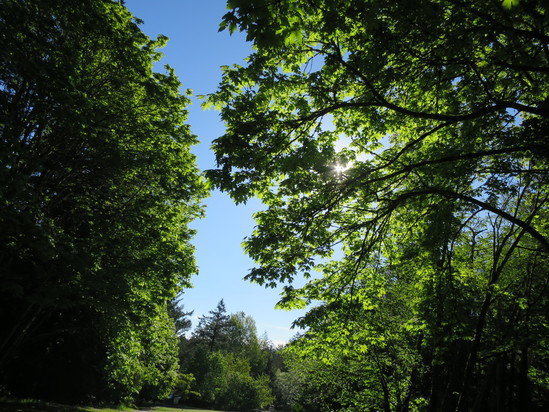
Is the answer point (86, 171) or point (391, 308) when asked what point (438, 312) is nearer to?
point (391, 308)

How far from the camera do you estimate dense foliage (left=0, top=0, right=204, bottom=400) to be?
7.79m

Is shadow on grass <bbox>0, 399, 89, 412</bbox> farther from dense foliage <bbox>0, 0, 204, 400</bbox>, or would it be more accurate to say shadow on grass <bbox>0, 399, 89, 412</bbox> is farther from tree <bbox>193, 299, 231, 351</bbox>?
tree <bbox>193, 299, 231, 351</bbox>

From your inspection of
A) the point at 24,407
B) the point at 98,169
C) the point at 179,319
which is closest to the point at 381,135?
the point at 98,169

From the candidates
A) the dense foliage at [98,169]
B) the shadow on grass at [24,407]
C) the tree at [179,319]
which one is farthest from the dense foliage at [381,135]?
the tree at [179,319]

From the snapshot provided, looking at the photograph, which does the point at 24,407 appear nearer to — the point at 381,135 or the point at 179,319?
the point at 381,135

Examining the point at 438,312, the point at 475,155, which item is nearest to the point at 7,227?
the point at 475,155

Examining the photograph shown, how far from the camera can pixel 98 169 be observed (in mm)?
10750

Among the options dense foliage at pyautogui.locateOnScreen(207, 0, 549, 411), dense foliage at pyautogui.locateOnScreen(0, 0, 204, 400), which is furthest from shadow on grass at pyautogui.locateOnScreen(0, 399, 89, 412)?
dense foliage at pyautogui.locateOnScreen(207, 0, 549, 411)

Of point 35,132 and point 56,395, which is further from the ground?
point 35,132

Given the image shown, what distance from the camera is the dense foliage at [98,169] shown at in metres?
7.79

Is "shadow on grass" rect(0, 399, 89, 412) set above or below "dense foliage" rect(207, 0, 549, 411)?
below

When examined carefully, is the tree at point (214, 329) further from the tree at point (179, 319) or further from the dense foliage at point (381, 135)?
the dense foliage at point (381, 135)

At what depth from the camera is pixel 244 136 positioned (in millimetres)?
5977

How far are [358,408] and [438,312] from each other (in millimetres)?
10361
